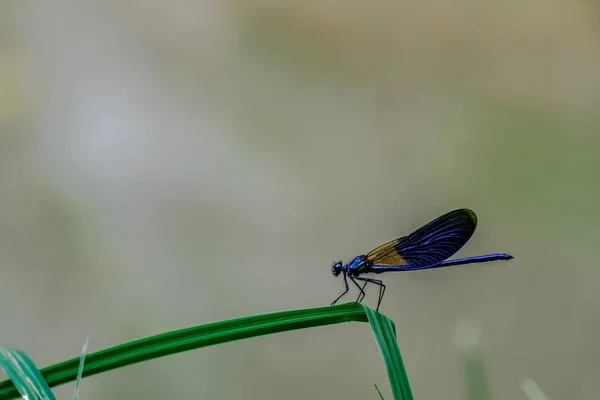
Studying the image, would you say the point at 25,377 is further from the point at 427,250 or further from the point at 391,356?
the point at 427,250

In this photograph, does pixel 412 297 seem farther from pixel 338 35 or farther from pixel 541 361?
pixel 338 35

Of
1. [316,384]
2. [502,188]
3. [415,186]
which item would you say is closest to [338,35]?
[415,186]

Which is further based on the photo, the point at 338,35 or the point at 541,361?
the point at 338,35

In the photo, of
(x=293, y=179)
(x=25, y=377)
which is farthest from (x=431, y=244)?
(x=293, y=179)

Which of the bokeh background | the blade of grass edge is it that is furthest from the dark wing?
the bokeh background

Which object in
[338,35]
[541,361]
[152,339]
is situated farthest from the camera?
[338,35]

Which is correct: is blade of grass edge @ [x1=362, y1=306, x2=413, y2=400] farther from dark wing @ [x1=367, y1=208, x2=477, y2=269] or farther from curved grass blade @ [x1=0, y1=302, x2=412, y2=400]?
dark wing @ [x1=367, y1=208, x2=477, y2=269]
